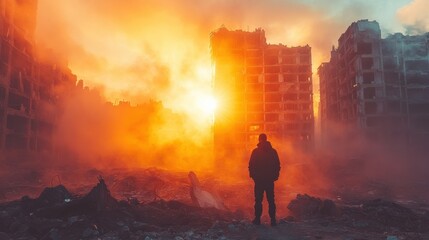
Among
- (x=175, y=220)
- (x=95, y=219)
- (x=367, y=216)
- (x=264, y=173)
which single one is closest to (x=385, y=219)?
(x=367, y=216)

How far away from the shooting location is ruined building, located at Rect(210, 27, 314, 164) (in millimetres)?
19766

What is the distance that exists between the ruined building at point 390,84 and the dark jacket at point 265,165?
1345 centimetres

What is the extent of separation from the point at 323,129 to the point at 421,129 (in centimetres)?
819

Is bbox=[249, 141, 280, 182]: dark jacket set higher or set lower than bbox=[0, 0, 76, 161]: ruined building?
lower

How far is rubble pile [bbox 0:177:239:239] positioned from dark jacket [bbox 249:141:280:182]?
1139 millimetres

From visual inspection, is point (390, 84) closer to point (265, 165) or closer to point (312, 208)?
point (312, 208)

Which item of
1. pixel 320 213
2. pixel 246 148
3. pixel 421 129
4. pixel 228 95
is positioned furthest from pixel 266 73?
pixel 320 213

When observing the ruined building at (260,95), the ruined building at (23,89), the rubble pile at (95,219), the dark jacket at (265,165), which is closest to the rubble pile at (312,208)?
the rubble pile at (95,219)

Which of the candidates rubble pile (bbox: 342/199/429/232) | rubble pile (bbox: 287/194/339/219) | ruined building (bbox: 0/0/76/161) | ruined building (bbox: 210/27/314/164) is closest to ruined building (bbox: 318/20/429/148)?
ruined building (bbox: 210/27/314/164)

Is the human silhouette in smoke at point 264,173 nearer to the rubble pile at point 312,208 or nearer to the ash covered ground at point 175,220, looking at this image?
the ash covered ground at point 175,220

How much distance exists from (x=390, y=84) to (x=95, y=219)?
669 inches

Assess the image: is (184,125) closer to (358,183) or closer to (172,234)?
(358,183)

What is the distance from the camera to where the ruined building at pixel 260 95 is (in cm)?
1977

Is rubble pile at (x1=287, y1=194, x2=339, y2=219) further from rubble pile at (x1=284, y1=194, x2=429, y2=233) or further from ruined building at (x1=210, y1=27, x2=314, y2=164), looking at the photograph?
ruined building at (x1=210, y1=27, x2=314, y2=164)
